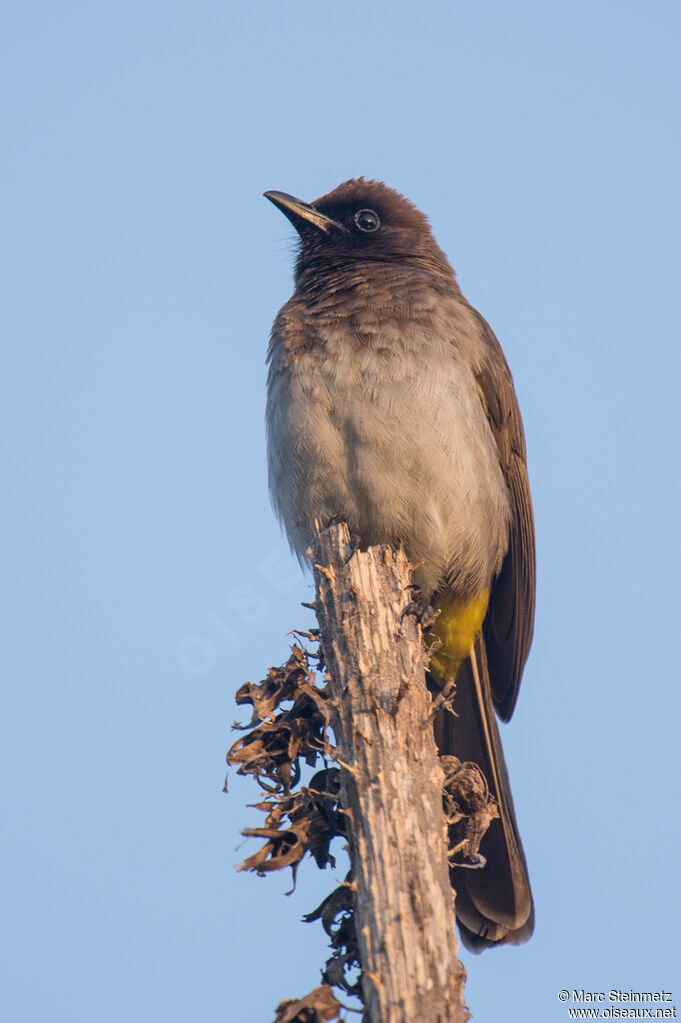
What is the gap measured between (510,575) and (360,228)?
2.65 metres

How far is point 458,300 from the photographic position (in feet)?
21.8

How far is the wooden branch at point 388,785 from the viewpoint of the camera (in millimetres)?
3514

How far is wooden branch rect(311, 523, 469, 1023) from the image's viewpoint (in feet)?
11.5

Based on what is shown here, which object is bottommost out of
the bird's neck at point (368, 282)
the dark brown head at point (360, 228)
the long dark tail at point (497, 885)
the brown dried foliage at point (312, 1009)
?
the brown dried foliage at point (312, 1009)

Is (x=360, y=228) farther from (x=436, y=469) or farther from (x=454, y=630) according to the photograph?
(x=454, y=630)

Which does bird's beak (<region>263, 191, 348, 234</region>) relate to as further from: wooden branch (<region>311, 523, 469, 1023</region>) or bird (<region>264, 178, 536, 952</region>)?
wooden branch (<region>311, 523, 469, 1023</region>)

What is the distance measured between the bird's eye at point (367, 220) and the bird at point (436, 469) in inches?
25.1

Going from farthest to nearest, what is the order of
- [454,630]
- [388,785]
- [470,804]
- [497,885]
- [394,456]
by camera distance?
1. [454,630]
2. [394,456]
3. [497,885]
4. [470,804]
5. [388,785]

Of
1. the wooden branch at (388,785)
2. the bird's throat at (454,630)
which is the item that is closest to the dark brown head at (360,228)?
the bird's throat at (454,630)

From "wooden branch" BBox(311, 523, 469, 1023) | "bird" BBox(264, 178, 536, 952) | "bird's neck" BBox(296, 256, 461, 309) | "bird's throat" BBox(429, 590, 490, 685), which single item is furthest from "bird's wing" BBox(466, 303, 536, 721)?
"wooden branch" BBox(311, 523, 469, 1023)

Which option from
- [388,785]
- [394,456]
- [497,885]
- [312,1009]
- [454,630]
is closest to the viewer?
[312,1009]

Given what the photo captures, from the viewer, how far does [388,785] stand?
403cm

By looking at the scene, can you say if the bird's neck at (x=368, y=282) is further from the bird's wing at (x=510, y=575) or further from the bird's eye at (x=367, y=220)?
the bird's eye at (x=367, y=220)

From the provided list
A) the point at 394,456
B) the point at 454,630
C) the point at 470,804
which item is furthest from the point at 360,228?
the point at 470,804
